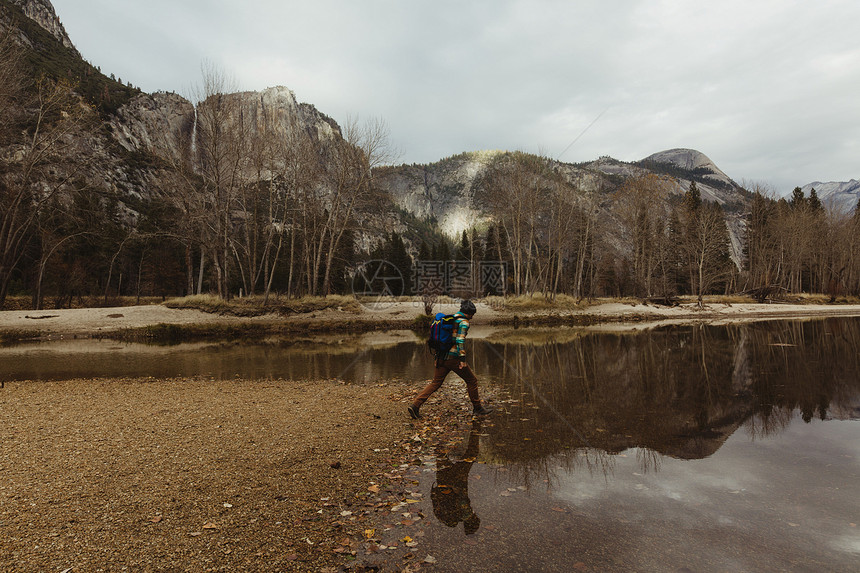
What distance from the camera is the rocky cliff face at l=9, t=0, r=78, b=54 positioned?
334 feet

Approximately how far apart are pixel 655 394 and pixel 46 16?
16321 centimetres

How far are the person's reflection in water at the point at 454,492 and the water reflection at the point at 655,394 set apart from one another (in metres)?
0.52

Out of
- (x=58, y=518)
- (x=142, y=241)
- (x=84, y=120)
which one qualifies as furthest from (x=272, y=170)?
(x=58, y=518)

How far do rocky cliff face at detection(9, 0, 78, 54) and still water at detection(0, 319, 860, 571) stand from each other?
143769 millimetres

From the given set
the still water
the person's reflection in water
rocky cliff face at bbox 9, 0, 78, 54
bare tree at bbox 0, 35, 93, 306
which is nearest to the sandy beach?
bare tree at bbox 0, 35, 93, 306

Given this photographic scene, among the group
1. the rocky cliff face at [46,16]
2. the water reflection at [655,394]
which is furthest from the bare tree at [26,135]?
the rocky cliff face at [46,16]

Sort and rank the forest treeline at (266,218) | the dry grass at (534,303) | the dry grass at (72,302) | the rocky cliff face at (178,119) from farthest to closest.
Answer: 1. the dry grass at (534,303)
2. the dry grass at (72,302)
3. the rocky cliff face at (178,119)
4. the forest treeline at (266,218)

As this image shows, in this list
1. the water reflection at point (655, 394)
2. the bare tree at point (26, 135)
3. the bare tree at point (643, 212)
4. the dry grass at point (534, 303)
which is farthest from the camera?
the bare tree at point (643, 212)

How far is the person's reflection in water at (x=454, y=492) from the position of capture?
152 inches

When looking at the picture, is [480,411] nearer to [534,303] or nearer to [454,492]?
[454,492]

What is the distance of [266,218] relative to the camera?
4259cm

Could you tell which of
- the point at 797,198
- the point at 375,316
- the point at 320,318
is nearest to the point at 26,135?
the point at 320,318

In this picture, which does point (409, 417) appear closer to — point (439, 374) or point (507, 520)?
point (439, 374)

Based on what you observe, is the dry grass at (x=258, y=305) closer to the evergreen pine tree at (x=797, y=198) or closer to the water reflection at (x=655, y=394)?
the water reflection at (x=655, y=394)
